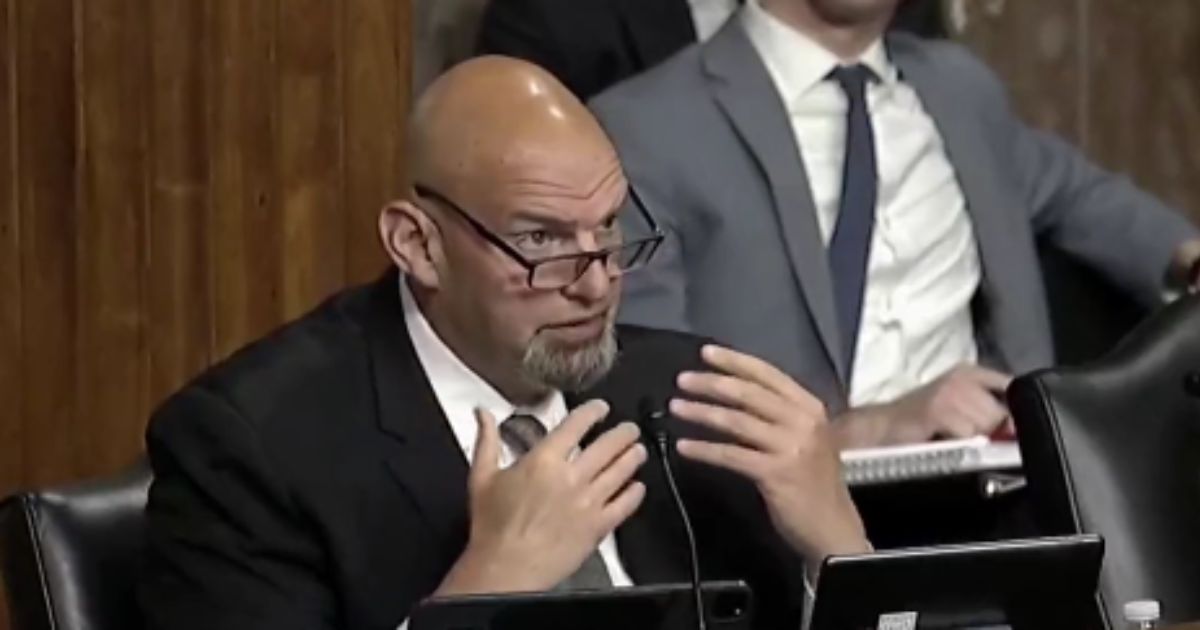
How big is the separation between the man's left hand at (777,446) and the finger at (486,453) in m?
0.16

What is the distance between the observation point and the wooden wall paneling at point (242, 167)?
116 inches

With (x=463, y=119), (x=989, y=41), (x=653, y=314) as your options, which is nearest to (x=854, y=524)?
(x=463, y=119)

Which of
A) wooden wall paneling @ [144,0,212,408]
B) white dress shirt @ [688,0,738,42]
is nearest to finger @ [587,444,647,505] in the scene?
wooden wall paneling @ [144,0,212,408]

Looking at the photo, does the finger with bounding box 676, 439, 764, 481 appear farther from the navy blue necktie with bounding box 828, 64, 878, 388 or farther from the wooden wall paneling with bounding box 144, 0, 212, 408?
the wooden wall paneling with bounding box 144, 0, 212, 408

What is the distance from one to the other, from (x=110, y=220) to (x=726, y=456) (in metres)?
1.16

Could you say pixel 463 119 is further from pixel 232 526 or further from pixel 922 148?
pixel 922 148

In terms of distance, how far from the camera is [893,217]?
3.06 metres

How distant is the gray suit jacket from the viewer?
2.85 meters

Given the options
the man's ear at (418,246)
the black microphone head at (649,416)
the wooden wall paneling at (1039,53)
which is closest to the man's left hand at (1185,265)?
the wooden wall paneling at (1039,53)

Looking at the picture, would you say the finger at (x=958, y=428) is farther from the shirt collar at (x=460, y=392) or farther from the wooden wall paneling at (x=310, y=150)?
the wooden wall paneling at (x=310, y=150)

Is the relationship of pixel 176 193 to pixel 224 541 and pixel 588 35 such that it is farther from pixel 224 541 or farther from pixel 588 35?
pixel 224 541

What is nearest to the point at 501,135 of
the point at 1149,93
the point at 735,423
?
the point at 735,423

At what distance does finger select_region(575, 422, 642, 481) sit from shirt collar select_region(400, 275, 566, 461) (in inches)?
8.4

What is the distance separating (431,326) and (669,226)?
2.43 ft
